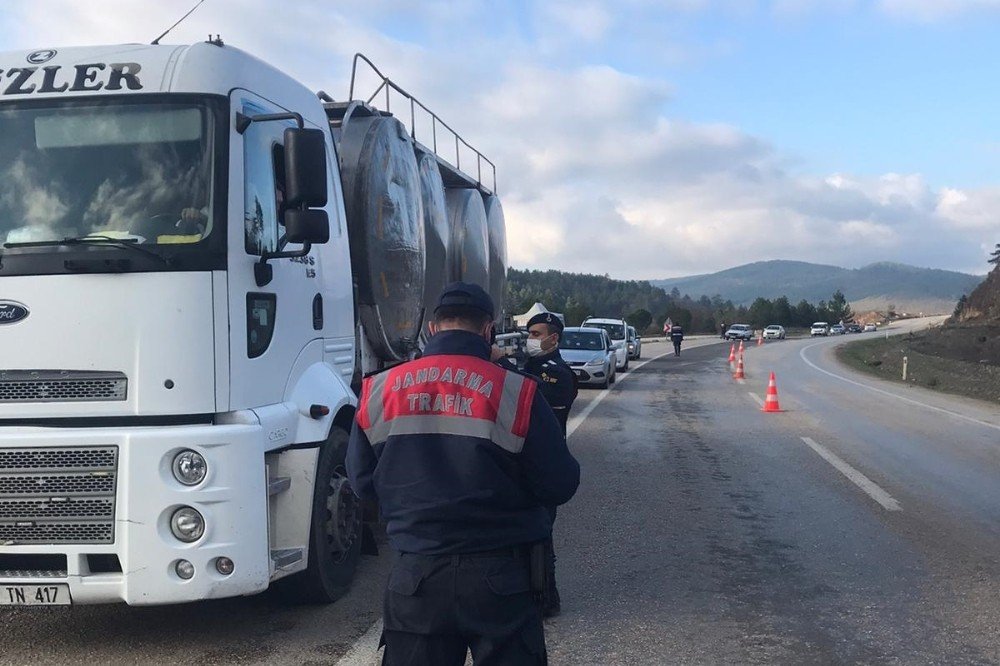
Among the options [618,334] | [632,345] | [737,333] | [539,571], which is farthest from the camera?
[737,333]

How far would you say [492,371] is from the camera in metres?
2.91

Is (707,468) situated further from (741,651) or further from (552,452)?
(552,452)

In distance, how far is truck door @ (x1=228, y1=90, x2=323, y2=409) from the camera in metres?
4.52

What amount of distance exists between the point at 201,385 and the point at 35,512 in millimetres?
896

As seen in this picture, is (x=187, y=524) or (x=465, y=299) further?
(x=187, y=524)

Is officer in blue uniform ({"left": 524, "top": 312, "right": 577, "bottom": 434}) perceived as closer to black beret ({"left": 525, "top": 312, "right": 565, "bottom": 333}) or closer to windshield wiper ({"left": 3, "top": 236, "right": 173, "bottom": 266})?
black beret ({"left": 525, "top": 312, "right": 565, "bottom": 333})

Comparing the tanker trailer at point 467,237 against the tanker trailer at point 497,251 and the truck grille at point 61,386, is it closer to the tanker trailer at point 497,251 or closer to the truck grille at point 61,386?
the tanker trailer at point 497,251

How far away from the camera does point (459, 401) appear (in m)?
2.85

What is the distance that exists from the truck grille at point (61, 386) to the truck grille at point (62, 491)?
240mm

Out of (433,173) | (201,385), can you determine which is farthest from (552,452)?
(433,173)

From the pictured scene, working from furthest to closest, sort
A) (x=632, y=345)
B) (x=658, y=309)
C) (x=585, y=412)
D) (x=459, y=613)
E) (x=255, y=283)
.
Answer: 1. (x=658, y=309)
2. (x=632, y=345)
3. (x=585, y=412)
4. (x=255, y=283)
5. (x=459, y=613)

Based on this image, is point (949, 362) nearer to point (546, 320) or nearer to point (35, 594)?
point (546, 320)

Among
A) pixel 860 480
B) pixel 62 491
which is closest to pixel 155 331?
pixel 62 491

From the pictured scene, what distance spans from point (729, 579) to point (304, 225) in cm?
359
